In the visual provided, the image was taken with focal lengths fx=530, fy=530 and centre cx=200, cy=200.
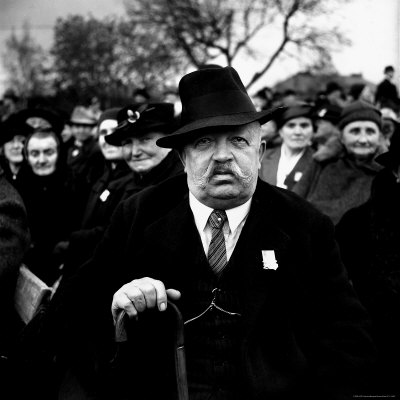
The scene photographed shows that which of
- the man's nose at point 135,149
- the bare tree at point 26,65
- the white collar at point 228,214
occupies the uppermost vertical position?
the bare tree at point 26,65

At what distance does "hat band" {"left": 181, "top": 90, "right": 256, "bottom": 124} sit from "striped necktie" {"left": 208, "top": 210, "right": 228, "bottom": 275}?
439 mm

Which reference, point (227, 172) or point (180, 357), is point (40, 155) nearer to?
point (227, 172)

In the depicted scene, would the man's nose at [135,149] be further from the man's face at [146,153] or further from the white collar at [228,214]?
the white collar at [228,214]

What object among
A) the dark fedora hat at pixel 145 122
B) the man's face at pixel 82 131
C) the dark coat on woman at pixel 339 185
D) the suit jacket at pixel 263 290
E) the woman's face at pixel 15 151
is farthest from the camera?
the man's face at pixel 82 131

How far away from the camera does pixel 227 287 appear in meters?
2.28

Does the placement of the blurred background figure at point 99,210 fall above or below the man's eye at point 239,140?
below

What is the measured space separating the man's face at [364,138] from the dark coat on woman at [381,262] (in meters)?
1.48

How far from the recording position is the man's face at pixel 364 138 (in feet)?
16.6

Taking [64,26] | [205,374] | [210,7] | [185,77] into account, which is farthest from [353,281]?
[64,26]

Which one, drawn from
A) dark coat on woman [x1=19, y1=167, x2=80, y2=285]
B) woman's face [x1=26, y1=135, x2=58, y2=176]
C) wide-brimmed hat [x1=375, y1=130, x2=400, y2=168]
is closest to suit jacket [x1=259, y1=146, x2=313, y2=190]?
wide-brimmed hat [x1=375, y1=130, x2=400, y2=168]

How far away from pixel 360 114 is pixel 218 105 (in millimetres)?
3114

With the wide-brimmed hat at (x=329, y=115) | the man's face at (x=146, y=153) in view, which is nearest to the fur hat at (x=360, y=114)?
the wide-brimmed hat at (x=329, y=115)

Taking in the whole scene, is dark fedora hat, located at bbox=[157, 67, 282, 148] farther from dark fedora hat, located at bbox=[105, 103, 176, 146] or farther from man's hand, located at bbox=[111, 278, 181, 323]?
dark fedora hat, located at bbox=[105, 103, 176, 146]

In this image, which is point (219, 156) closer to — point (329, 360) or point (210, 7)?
point (329, 360)
